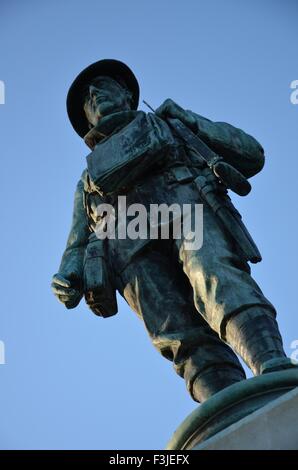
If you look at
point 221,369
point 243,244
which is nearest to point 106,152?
point 243,244

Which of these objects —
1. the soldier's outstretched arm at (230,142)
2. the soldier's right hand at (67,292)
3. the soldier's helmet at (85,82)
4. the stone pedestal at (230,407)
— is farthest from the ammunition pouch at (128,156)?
the stone pedestal at (230,407)

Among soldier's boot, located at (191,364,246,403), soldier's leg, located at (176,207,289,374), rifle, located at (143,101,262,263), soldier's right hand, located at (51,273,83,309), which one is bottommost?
soldier's boot, located at (191,364,246,403)

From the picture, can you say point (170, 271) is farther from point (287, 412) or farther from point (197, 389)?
point (287, 412)

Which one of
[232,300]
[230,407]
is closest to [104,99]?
[232,300]

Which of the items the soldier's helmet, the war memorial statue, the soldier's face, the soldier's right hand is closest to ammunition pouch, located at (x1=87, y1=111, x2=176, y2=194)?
the war memorial statue

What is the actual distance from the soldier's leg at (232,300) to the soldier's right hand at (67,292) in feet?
2.75

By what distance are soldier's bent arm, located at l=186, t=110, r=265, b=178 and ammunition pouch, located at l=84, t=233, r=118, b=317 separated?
1.11m

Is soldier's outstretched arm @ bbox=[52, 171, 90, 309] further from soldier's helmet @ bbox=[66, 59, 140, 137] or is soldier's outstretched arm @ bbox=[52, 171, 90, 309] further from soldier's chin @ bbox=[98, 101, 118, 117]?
soldier's helmet @ bbox=[66, 59, 140, 137]

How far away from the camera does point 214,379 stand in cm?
587

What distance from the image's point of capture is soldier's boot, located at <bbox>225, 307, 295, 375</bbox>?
17.2ft

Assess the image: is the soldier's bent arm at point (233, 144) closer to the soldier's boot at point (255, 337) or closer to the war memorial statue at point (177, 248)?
the war memorial statue at point (177, 248)

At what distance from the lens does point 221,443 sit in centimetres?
412

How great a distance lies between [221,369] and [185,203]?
1.23 metres

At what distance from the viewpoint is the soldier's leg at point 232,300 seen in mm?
5305
